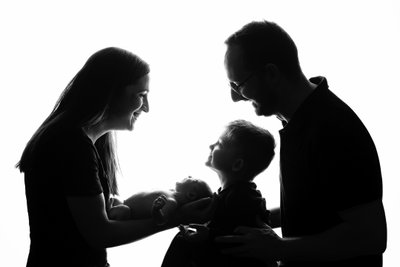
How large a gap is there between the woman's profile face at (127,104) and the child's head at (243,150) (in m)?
0.30

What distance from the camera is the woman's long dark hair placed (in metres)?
1.34

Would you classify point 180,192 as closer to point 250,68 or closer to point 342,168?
point 250,68

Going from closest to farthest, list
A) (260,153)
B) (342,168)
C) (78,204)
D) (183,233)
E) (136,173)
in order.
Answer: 1. (342,168)
2. (78,204)
3. (183,233)
4. (260,153)
5. (136,173)

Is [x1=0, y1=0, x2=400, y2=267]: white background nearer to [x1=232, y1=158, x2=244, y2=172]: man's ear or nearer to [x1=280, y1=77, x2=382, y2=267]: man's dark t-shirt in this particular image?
[x1=232, y1=158, x2=244, y2=172]: man's ear

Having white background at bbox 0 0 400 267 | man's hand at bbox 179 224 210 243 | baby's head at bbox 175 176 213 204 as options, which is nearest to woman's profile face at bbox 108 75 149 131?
baby's head at bbox 175 176 213 204

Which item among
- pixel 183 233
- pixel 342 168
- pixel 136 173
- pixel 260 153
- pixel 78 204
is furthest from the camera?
pixel 136 173

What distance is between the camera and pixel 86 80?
139cm

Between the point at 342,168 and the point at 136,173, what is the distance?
1068 mm

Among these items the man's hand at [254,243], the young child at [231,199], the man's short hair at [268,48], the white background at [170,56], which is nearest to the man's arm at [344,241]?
the man's hand at [254,243]

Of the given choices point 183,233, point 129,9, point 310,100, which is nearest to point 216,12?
point 129,9

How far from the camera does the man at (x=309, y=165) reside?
112 centimetres

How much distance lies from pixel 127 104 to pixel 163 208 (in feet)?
1.11

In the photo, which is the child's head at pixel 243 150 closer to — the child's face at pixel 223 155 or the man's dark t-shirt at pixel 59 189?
the child's face at pixel 223 155

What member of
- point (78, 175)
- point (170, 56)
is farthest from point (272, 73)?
point (170, 56)
